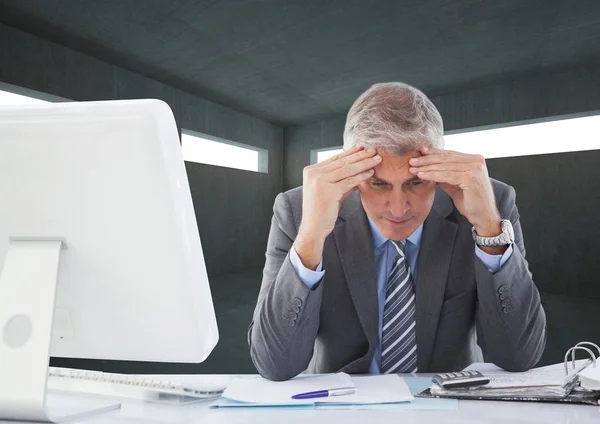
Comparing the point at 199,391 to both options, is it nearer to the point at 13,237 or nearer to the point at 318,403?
the point at 318,403

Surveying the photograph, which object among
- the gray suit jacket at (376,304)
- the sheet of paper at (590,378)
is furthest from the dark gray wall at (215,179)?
the sheet of paper at (590,378)

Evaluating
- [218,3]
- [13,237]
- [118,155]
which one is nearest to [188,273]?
[118,155]

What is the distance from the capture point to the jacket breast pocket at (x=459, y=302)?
1.30 metres

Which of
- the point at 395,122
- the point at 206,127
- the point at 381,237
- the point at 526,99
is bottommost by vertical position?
the point at 381,237

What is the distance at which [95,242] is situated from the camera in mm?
765

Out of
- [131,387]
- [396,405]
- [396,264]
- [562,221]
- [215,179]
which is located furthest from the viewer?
[215,179]

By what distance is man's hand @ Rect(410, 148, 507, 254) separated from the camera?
1203mm

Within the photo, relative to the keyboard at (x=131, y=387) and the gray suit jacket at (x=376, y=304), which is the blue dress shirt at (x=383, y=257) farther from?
the keyboard at (x=131, y=387)

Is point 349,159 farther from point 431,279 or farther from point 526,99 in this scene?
point 526,99

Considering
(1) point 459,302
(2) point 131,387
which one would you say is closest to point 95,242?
(2) point 131,387

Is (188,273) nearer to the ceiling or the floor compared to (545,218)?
nearer to the floor

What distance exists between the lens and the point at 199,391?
0.94 metres

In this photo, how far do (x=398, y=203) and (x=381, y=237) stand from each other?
6.1 inches

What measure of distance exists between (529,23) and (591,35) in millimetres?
999
